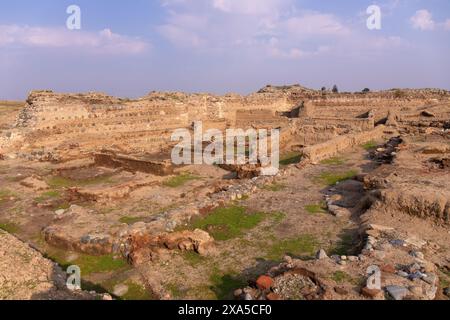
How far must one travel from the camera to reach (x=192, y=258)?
7008 millimetres

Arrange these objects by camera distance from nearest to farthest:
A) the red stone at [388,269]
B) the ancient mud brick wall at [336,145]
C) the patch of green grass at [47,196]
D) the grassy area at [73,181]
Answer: the red stone at [388,269] → the patch of green grass at [47,196] → the grassy area at [73,181] → the ancient mud brick wall at [336,145]

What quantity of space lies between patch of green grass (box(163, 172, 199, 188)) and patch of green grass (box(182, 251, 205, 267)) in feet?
16.7

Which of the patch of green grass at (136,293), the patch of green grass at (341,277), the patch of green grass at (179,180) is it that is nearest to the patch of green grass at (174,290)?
the patch of green grass at (136,293)

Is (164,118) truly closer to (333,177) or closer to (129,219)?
(333,177)

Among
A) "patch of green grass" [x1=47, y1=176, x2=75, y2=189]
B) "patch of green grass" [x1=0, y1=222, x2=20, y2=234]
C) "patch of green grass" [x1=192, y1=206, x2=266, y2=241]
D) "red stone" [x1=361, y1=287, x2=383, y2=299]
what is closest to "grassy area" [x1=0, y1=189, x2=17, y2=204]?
"patch of green grass" [x1=47, y1=176, x2=75, y2=189]

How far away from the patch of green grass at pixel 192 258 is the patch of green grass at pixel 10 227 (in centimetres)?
436

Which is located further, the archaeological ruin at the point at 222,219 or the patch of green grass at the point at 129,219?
the patch of green grass at the point at 129,219

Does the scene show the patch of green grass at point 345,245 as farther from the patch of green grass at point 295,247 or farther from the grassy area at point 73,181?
the grassy area at point 73,181

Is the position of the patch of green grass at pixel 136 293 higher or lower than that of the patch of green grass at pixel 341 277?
lower

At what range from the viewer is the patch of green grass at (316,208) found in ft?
30.1

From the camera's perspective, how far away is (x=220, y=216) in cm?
904
